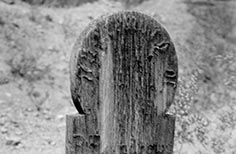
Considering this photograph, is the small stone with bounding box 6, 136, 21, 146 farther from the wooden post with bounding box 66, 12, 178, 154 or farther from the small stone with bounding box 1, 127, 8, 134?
the wooden post with bounding box 66, 12, 178, 154

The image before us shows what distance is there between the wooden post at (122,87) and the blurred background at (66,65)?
76 centimetres

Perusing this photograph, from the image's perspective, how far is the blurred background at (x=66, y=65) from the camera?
4.55 metres

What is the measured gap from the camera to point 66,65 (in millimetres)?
5922

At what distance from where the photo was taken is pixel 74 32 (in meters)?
6.54

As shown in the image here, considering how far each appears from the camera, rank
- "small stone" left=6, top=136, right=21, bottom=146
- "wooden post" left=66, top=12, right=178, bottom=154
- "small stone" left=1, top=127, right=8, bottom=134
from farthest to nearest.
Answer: "small stone" left=1, top=127, right=8, bottom=134, "small stone" left=6, top=136, right=21, bottom=146, "wooden post" left=66, top=12, right=178, bottom=154

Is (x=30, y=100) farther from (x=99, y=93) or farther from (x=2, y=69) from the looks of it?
(x=99, y=93)

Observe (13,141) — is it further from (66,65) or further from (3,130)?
(66,65)

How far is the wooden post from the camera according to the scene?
7.43ft

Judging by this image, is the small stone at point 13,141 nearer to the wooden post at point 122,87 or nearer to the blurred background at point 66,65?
the blurred background at point 66,65

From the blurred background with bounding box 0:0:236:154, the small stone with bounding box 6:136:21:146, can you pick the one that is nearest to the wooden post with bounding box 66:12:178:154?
the blurred background with bounding box 0:0:236:154

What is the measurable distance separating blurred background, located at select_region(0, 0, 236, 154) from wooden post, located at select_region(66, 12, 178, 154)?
0.76m

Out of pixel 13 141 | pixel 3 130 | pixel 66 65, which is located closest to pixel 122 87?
→ pixel 13 141

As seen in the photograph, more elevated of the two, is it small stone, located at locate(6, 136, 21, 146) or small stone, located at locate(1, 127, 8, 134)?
small stone, located at locate(1, 127, 8, 134)

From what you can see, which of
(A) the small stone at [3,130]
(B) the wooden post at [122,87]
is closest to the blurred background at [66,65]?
(A) the small stone at [3,130]
